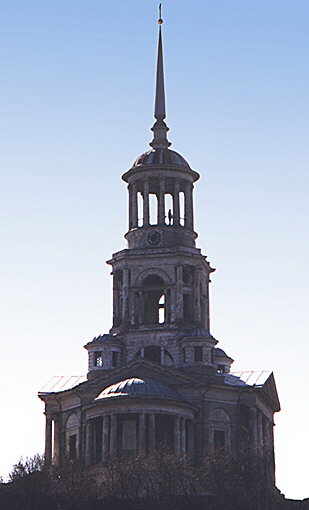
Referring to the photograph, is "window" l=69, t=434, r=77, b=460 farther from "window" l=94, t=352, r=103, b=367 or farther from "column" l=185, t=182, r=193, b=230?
"column" l=185, t=182, r=193, b=230

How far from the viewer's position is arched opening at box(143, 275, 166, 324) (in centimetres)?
9144

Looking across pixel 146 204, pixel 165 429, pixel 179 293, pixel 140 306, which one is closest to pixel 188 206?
pixel 146 204

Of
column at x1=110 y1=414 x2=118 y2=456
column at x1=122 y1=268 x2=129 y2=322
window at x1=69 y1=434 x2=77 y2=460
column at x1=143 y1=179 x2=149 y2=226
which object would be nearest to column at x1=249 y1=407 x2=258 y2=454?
column at x1=110 y1=414 x2=118 y2=456

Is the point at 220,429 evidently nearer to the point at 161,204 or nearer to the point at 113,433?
the point at 113,433

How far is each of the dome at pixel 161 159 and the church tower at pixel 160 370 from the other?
3.8 inches

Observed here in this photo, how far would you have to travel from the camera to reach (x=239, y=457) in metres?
78.1

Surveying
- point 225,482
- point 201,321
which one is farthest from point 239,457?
point 201,321

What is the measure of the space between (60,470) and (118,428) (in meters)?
9.05

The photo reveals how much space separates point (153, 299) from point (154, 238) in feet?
14.2

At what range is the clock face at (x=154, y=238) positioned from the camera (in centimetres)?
9200

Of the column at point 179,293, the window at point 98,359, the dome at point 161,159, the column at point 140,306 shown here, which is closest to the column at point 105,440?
the window at point 98,359

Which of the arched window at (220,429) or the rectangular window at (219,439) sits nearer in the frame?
the arched window at (220,429)

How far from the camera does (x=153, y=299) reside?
9306cm

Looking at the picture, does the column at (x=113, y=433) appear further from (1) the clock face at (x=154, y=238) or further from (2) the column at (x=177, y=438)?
(1) the clock face at (x=154, y=238)
